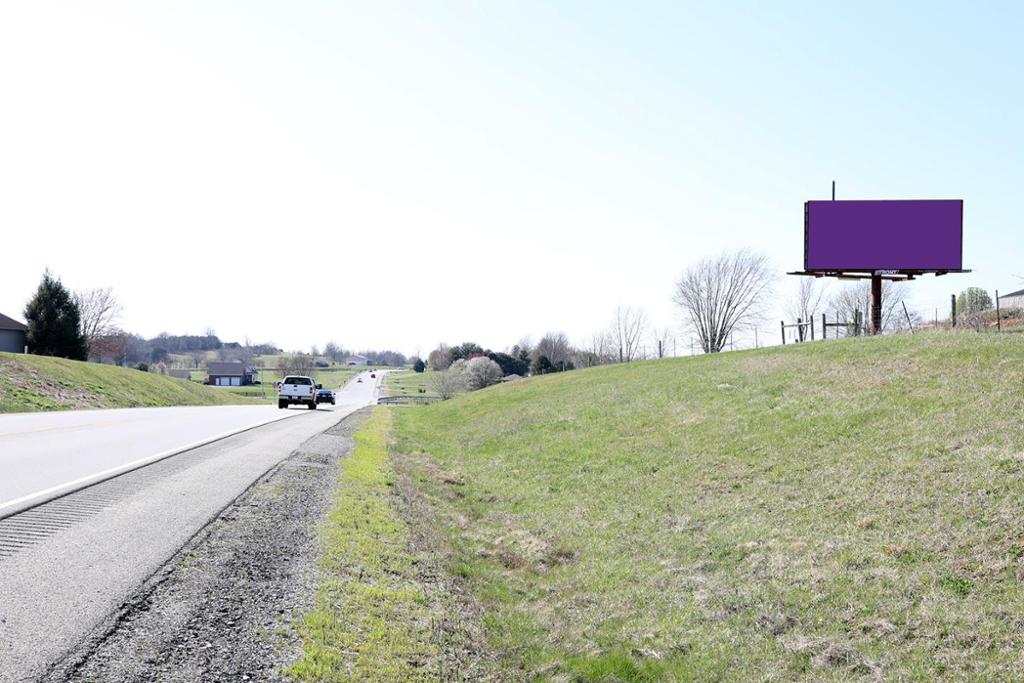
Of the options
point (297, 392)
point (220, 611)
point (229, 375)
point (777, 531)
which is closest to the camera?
point (220, 611)

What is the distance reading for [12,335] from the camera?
63.8m

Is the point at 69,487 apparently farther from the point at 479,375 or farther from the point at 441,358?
the point at 441,358

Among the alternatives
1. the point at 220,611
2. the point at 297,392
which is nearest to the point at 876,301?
the point at 220,611

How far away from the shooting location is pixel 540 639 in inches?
303

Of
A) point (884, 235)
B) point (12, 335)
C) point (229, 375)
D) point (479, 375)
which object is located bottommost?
point (229, 375)

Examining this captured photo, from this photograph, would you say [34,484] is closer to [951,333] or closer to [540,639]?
[540,639]

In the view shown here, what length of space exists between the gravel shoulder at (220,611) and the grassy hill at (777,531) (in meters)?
2.05

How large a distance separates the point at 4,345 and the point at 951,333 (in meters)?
67.6

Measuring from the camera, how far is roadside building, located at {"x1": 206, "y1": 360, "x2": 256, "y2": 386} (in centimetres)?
16562

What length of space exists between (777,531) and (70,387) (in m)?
43.1

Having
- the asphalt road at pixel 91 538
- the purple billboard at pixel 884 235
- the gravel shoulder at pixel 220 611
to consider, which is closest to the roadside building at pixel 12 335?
the asphalt road at pixel 91 538

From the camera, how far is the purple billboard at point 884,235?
99.7 ft

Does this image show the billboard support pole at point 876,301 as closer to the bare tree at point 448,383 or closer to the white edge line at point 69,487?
the white edge line at point 69,487

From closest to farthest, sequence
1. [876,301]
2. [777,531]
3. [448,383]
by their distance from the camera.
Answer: [777,531]
[876,301]
[448,383]
